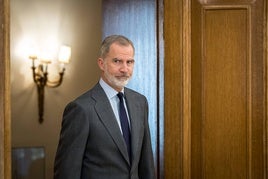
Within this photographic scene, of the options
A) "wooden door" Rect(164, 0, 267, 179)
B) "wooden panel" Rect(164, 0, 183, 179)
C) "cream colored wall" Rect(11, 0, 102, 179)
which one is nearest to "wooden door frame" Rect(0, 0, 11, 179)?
"wooden panel" Rect(164, 0, 183, 179)

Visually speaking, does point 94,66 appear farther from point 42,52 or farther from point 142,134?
point 142,134

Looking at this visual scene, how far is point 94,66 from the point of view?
5562 mm

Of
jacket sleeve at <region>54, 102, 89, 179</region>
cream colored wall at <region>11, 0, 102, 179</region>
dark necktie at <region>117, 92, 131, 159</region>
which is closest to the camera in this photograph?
jacket sleeve at <region>54, 102, 89, 179</region>

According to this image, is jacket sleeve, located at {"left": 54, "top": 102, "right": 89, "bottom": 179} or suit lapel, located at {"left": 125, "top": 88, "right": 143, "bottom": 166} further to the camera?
suit lapel, located at {"left": 125, "top": 88, "right": 143, "bottom": 166}

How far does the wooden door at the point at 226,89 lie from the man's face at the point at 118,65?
2.28 feet

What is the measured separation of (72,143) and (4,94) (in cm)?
37

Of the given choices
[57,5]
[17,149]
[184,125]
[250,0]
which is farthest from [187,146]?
[57,5]

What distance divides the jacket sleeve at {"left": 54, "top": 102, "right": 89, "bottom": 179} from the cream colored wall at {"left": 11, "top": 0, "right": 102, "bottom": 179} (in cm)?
300

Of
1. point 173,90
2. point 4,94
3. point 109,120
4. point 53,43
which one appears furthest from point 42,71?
point 109,120

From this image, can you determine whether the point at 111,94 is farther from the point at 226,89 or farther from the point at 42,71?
the point at 42,71

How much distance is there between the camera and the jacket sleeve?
8.05 feet

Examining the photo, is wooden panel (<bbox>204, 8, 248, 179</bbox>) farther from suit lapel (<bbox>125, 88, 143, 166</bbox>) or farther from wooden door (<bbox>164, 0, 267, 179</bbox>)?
suit lapel (<bbox>125, 88, 143, 166</bbox>)

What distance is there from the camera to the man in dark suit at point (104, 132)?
2.47 metres

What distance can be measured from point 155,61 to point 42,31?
2.57 m
